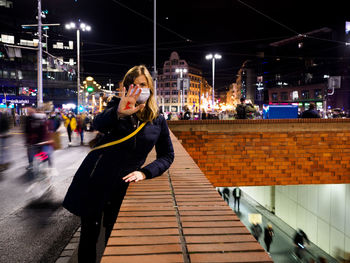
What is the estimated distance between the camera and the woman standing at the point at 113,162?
7.14ft

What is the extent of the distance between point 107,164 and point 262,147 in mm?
8244

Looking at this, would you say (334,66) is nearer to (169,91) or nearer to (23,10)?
(169,91)

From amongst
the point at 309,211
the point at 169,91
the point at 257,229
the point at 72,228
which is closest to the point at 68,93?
the point at 169,91

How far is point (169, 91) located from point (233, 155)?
10378 centimetres

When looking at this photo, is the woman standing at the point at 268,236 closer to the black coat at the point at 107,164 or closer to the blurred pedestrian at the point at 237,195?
the blurred pedestrian at the point at 237,195

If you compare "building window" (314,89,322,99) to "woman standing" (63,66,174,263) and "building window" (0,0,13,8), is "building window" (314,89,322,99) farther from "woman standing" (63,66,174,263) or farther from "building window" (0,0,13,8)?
"woman standing" (63,66,174,263)

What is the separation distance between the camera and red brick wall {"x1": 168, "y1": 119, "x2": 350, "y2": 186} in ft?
31.4

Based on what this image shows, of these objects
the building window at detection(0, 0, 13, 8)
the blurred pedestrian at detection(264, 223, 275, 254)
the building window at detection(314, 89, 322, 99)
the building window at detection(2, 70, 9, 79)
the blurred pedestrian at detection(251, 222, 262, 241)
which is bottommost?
the blurred pedestrian at detection(251, 222, 262, 241)

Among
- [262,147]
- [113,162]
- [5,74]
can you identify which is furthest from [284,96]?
[113,162]

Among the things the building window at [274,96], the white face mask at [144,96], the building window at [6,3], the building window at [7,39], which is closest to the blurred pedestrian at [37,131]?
the white face mask at [144,96]

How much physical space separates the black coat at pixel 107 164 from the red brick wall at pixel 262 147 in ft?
23.4

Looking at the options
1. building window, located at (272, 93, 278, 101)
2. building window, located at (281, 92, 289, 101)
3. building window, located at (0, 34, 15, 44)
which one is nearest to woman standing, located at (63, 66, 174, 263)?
building window, located at (0, 34, 15, 44)

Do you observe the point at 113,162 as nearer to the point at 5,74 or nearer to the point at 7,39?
the point at 5,74

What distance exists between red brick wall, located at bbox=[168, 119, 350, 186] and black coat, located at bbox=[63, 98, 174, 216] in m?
7.13
